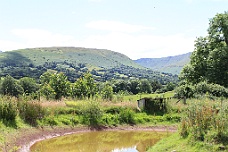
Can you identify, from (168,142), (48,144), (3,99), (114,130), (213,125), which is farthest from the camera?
(114,130)

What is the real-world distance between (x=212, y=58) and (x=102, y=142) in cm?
2528

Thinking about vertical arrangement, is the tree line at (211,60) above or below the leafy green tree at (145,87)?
above

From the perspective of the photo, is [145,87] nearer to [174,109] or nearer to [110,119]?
[174,109]

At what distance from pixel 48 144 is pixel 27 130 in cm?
208

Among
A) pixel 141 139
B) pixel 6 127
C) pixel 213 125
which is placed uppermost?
pixel 213 125

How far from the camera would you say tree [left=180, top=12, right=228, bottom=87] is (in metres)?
38.6

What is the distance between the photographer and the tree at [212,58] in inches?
1521

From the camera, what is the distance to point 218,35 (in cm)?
4131

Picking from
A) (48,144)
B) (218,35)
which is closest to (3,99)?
(48,144)

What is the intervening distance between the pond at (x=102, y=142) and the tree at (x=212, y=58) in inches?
745

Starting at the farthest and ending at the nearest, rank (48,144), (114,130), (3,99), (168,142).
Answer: (114,130)
(3,99)
(48,144)
(168,142)

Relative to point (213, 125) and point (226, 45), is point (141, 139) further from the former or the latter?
point (226, 45)

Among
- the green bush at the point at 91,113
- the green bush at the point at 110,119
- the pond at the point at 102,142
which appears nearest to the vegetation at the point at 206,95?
the pond at the point at 102,142

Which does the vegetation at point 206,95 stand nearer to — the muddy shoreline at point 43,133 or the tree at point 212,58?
the tree at point 212,58
